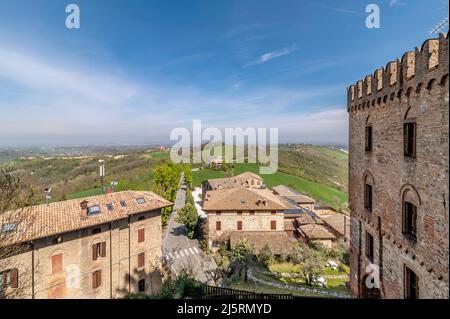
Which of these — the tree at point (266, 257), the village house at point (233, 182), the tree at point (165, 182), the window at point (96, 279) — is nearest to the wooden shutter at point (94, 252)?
the window at point (96, 279)

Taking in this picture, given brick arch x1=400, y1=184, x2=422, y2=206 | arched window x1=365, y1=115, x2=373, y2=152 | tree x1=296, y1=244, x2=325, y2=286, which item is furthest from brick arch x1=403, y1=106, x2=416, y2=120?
tree x1=296, y1=244, x2=325, y2=286

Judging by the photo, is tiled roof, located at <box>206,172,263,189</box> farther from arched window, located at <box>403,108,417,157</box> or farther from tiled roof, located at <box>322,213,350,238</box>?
arched window, located at <box>403,108,417,157</box>

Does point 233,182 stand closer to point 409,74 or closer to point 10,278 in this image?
point 10,278

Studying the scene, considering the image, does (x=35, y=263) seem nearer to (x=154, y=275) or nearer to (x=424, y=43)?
(x=154, y=275)

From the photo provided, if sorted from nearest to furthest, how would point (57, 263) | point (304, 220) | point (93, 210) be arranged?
point (57, 263) → point (93, 210) → point (304, 220)

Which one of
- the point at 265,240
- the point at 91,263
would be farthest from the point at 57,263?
the point at 265,240
